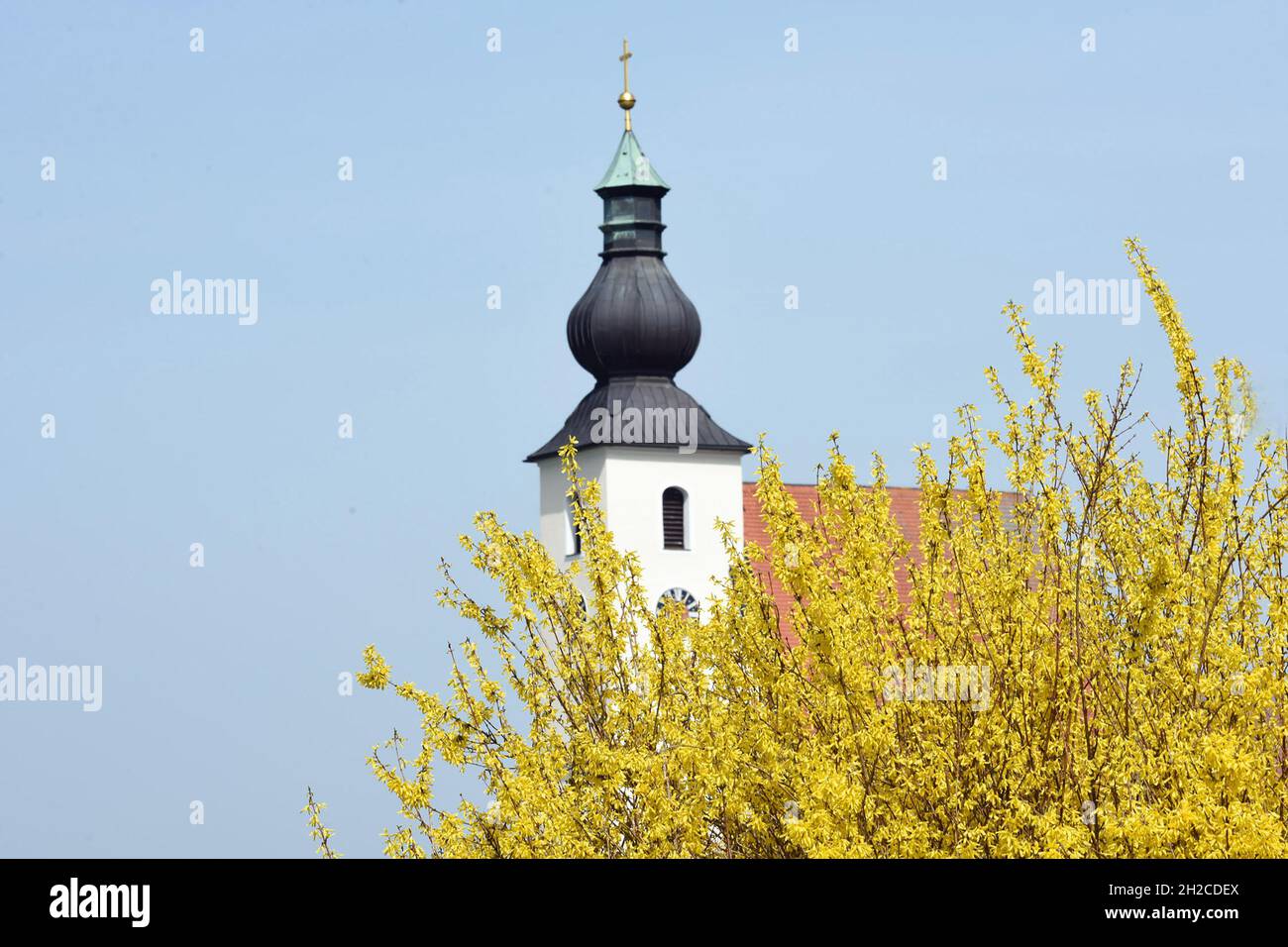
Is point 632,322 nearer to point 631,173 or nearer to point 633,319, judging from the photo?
point 633,319

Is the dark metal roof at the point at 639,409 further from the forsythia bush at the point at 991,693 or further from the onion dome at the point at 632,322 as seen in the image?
the forsythia bush at the point at 991,693

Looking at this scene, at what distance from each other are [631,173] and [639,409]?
205 inches

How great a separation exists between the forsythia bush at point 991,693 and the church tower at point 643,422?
3459 cm

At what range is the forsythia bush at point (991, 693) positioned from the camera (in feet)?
→ 29.9

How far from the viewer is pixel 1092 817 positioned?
9.40 meters

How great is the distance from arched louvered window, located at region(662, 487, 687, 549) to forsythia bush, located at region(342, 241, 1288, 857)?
3580 cm

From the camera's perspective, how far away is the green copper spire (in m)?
46.8

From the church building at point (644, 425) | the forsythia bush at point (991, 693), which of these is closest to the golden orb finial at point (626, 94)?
the church building at point (644, 425)

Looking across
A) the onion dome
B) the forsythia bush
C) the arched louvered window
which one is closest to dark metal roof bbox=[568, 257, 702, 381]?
the onion dome

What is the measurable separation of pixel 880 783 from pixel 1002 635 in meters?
0.87

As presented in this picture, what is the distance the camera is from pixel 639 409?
154 feet

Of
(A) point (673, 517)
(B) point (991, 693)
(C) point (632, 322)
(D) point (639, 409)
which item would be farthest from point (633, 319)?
(B) point (991, 693)
